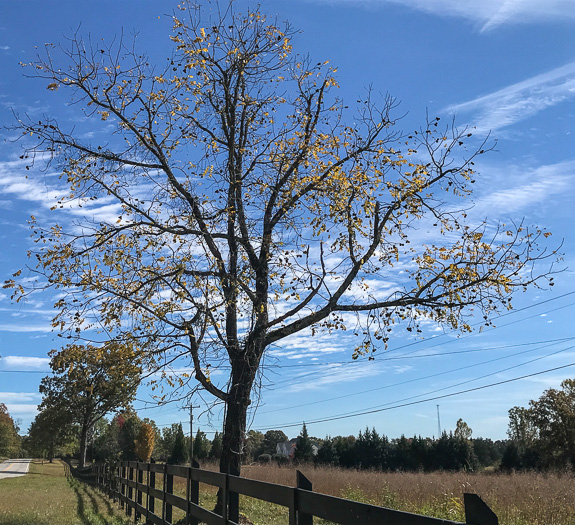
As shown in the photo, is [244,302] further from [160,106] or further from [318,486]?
[318,486]

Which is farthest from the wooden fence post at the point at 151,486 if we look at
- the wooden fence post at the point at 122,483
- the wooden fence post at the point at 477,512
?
the wooden fence post at the point at 477,512

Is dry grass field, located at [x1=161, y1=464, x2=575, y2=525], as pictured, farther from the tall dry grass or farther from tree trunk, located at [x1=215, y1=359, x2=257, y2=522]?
tree trunk, located at [x1=215, y1=359, x2=257, y2=522]

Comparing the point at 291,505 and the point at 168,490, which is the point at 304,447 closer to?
the point at 168,490

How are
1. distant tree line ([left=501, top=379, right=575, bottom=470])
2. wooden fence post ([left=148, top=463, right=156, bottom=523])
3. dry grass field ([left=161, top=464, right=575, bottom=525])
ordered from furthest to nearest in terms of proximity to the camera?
distant tree line ([left=501, top=379, right=575, bottom=470]) → dry grass field ([left=161, top=464, right=575, bottom=525]) → wooden fence post ([left=148, top=463, right=156, bottom=523])

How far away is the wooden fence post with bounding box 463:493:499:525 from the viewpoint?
9.23ft

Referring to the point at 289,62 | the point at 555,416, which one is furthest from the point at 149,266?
the point at 555,416

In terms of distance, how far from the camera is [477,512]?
9.39 ft

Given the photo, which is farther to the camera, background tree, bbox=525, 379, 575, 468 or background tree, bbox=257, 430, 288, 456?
background tree, bbox=257, 430, 288, 456

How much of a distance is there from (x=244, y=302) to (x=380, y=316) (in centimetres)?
264

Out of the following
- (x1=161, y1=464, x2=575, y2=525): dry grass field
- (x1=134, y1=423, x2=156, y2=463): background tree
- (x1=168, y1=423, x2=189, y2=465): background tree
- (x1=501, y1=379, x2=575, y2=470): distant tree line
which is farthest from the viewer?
Answer: (x1=168, y1=423, x2=189, y2=465): background tree

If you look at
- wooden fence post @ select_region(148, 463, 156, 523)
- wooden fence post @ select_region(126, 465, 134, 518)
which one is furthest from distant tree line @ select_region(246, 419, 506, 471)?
wooden fence post @ select_region(148, 463, 156, 523)

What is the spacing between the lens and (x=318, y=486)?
2034cm

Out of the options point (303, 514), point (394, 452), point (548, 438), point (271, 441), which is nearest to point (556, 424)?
point (548, 438)

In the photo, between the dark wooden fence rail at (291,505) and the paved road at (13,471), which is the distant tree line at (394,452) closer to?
the paved road at (13,471)
